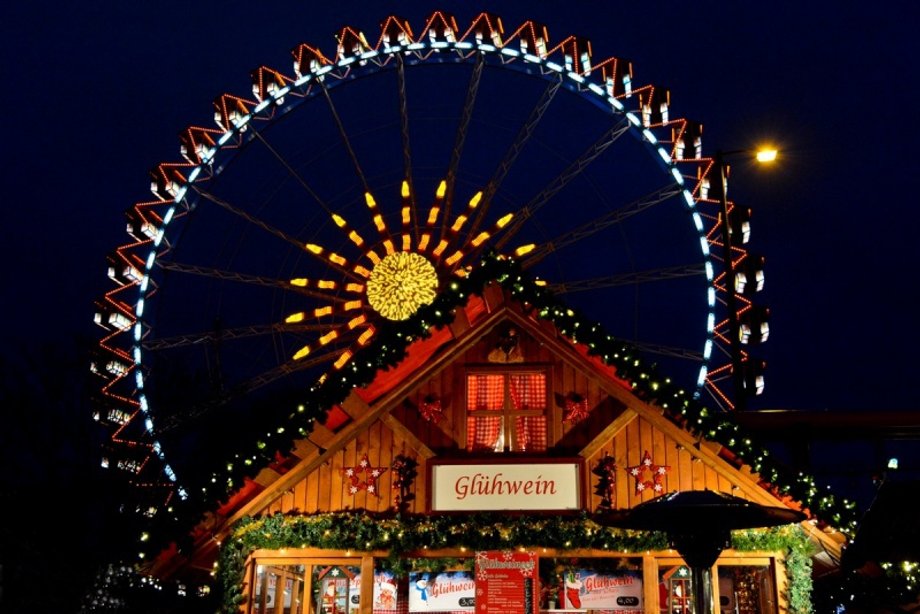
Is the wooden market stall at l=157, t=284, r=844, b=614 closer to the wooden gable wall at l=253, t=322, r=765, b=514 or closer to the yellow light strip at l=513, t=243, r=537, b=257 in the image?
the wooden gable wall at l=253, t=322, r=765, b=514

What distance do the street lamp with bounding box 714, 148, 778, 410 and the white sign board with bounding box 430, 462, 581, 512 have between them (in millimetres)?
4073

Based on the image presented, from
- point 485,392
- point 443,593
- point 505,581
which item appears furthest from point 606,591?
point 485,392

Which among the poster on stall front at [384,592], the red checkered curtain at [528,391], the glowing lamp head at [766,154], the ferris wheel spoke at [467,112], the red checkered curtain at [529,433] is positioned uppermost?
the ferris wheel spoke at [467,112]

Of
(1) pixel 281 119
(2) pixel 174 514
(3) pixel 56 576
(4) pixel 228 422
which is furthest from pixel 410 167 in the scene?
(4) pixel 228 422

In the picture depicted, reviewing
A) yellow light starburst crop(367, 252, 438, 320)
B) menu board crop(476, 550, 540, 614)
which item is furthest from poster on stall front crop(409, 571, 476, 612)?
yellow light starburst crop(367, 252, 438, 320)

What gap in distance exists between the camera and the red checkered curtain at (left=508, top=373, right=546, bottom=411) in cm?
1049

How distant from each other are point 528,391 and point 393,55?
456 inches

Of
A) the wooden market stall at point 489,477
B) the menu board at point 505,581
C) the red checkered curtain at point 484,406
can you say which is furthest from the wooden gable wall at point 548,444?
the menu board at point 505,581

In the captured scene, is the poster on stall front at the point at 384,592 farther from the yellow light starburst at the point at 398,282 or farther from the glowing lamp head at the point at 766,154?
the glowing lamp head at the point at 766,154

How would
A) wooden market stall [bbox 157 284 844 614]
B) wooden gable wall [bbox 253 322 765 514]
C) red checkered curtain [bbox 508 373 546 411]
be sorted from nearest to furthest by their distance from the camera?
wooden market stall [bbox 157 284 844 614] < wooden gable wall [bbox 253 322 765 514] < red checkered curtain [bbox 508 373 546 411]

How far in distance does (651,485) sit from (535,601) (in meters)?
1.75

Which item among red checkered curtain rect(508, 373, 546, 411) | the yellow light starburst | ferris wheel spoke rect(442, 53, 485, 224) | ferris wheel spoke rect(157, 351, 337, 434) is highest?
ferris wheel spoke rect(442, 53, 485, 224)

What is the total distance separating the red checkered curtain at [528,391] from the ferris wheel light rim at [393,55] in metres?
7.69

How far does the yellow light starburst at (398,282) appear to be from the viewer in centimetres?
1841
